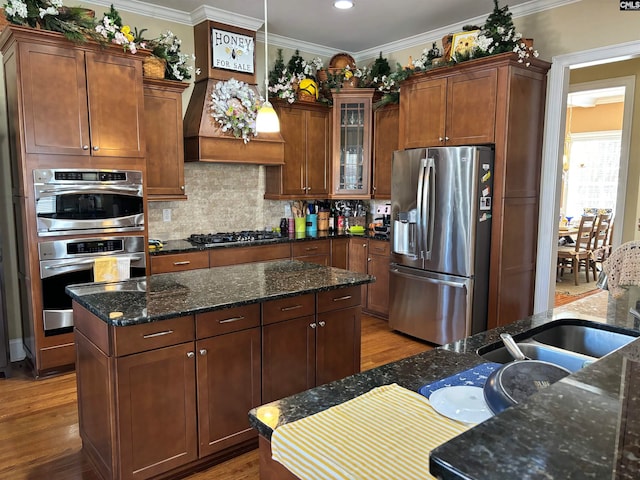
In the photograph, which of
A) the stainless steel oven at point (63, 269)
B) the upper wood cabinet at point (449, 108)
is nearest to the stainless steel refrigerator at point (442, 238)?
the upper wood cabinet at point (449, 108)

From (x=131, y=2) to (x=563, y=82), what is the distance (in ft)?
12.7

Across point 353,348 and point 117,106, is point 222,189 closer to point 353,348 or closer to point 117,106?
point 117,106

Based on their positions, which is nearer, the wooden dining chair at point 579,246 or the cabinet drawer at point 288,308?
the cabinet drawer at point 288,308

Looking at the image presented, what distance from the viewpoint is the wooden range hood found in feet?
14.4

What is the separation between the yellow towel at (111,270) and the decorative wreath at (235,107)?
82.8 inches

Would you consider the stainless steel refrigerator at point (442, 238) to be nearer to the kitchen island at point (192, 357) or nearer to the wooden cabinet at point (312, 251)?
the wooden cabinet at point (312, 251)

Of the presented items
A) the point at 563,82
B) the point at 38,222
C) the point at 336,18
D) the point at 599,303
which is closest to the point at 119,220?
the point at 38,222

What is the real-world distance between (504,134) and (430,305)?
1.60 m

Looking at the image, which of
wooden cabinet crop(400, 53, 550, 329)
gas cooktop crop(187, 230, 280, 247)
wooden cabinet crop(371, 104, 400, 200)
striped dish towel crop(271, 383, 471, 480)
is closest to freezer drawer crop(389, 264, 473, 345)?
wooden cabinet crop(400, 53, 550, 329)

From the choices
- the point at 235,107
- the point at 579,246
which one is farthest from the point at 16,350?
the point at 579,246

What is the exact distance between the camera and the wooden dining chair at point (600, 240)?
23.1 ft

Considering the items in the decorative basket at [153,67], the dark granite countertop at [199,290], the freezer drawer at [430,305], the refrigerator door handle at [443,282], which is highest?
the decorative basket at [153,67]

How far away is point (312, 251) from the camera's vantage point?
5.04 m

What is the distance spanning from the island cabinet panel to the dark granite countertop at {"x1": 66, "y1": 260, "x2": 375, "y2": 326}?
1197mm
